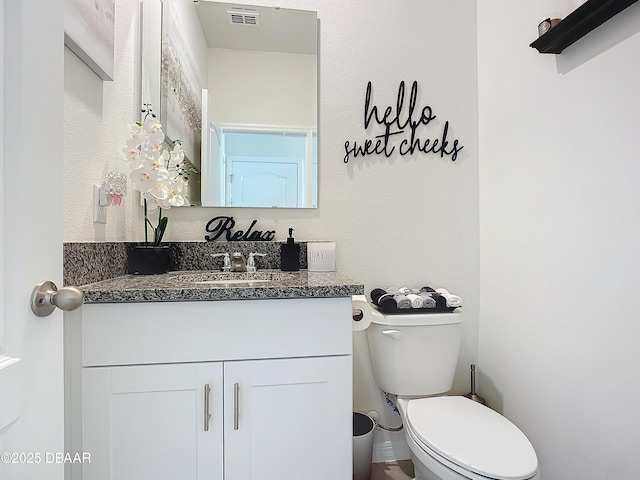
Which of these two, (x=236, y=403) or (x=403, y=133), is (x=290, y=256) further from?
(x=403, y=133)

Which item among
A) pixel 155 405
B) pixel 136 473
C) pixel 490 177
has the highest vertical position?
pixel 490 177

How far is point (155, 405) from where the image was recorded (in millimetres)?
959

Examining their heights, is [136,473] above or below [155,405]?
below

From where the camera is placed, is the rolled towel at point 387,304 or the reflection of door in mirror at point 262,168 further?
the reflection of door in mirror at point 262,168

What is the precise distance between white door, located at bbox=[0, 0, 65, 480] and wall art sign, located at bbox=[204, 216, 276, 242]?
0.97m

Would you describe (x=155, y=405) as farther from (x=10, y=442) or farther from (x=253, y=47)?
(x=253, y=47)

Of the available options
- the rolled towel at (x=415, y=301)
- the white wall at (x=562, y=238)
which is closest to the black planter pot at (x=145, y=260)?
the rolled towel at (x=415, y=301)

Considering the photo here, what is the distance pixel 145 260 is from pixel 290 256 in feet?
1.82

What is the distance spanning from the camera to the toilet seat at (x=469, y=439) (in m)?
0.96

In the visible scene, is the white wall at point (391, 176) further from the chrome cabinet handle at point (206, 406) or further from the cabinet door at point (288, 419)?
the chrome cabinet handle at point (206, 406)

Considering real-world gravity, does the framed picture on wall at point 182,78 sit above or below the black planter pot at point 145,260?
above

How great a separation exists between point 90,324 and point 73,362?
99 mm

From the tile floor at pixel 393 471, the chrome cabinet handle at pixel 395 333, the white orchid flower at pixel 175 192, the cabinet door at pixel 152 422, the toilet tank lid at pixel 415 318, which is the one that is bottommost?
the tile floor at pixel 393 471

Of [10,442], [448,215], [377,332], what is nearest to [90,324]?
[10,442]
